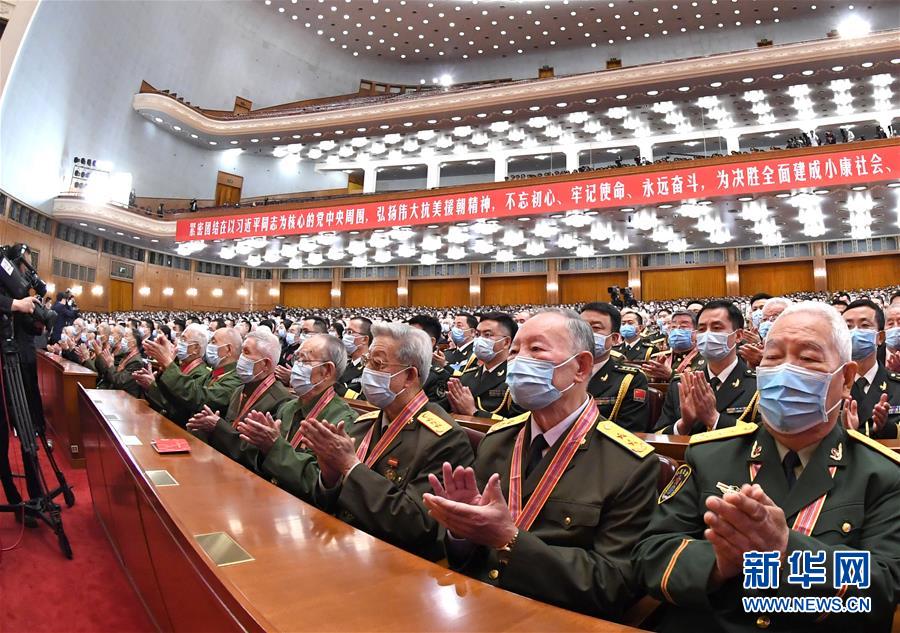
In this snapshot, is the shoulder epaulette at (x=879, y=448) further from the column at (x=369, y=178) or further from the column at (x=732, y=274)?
the column at (x=369, y=178)

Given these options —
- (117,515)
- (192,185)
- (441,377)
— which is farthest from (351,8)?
(117,515)

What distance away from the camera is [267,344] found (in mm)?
3154

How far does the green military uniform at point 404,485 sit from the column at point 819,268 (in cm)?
1829

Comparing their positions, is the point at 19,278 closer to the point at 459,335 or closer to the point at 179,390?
the point at 179,390

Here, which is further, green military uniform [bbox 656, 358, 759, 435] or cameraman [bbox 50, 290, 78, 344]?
cameraman [bbox 50, 290, 78, 344]

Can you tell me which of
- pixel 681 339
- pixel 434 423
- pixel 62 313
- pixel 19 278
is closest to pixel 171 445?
pixel 434 423

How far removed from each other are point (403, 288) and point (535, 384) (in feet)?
67.9

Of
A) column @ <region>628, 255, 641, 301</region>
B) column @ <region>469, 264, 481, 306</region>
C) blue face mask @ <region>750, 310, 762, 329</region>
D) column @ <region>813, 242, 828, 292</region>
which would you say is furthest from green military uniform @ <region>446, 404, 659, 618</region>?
column @ <region>469, 264, 481, 306</region>

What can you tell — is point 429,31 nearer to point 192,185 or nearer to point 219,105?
point 219,105

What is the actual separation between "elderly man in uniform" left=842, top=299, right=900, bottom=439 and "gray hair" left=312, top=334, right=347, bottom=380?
2328mm

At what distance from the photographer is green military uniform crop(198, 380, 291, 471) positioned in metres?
2.56

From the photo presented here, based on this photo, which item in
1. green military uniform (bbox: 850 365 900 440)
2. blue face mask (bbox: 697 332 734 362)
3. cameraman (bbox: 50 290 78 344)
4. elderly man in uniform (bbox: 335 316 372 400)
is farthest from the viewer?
cameraman (bbox: 50 290 78 344)

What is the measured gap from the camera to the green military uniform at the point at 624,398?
3068 millimetres

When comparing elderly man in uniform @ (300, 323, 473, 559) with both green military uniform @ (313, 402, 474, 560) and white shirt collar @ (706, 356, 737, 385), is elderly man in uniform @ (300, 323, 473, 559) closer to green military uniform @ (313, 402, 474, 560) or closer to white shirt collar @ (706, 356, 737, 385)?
green military uniform @ (313, 402, 474, 560)
